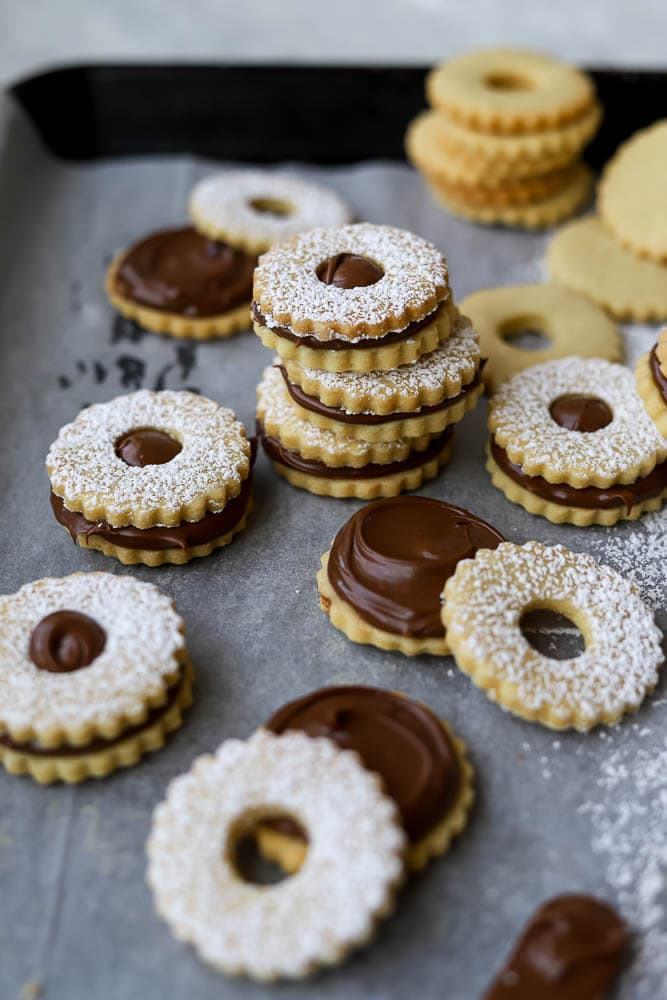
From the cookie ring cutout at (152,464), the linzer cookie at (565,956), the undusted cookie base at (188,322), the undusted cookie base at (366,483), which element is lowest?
the linzer cookie at (565,956)

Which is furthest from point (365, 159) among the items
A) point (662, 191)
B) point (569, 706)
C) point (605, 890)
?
point (605, 890)

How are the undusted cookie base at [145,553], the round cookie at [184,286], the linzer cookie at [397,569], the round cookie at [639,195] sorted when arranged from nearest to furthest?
1. the linzer cookie at [397,569]
2. the undusted cookie base at [145,553]
3. the round cookie at [184,286]
4. the round cookie at [639,195]

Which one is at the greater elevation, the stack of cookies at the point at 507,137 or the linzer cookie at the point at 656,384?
the stack of cookies at the point at 507,137

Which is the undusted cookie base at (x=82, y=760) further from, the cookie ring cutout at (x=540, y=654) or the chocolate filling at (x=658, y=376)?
the chocolate filling at (x=658, y=376)

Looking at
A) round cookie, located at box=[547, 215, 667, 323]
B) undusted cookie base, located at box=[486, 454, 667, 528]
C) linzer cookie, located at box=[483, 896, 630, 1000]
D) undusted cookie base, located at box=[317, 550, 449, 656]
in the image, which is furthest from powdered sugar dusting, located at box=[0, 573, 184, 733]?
round cookie, located at box=[547, 215, 667, 323]

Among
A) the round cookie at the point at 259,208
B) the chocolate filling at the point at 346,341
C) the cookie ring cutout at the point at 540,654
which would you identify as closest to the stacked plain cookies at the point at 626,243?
the round cookie at the point at 259,208

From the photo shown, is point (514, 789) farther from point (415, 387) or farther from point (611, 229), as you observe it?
point (611, 229)
